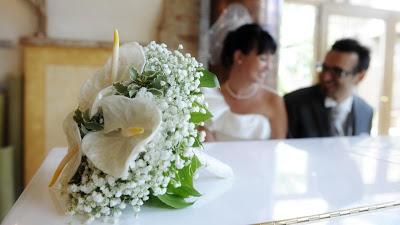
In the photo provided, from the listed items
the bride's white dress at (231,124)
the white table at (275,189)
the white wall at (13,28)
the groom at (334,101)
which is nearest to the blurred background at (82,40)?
the white wall at (13,28)

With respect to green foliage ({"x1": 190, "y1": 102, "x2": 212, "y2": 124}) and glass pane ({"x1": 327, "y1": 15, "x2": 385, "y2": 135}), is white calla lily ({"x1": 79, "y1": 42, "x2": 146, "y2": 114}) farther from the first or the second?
glass pane ({"x1": 327, "y1": 15, "x2": 385, "y2": 135})

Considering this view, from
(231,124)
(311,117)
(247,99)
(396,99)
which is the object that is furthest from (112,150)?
(396,99)

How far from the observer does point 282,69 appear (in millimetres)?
2779

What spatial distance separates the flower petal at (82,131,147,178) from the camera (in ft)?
1.26

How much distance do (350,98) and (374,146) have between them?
1.98 ft

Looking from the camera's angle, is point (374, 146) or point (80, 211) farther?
point (374, 146)

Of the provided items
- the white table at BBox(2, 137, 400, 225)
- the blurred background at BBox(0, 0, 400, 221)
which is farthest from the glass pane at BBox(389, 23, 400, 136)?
the white table at BBox(2, 137, 400, 225)

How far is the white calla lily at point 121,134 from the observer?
15.3 inches

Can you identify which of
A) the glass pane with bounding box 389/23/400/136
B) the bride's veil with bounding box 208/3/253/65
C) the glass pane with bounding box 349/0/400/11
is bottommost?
the glass pane with bounding box 389/23/400/136

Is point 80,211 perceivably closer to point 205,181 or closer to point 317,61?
point 205,181

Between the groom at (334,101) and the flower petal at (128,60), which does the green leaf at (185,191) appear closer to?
the flower petal at (128,60)

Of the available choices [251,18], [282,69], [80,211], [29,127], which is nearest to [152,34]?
[251,18]

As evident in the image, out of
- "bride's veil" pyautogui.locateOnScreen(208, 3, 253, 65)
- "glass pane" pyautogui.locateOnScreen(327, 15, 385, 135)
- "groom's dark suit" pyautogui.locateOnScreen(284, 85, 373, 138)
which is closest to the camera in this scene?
"groom's dark suit" pyautogui.locateOnScreen(284, 85, 373, 138)

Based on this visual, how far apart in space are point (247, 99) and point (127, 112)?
1065mm
